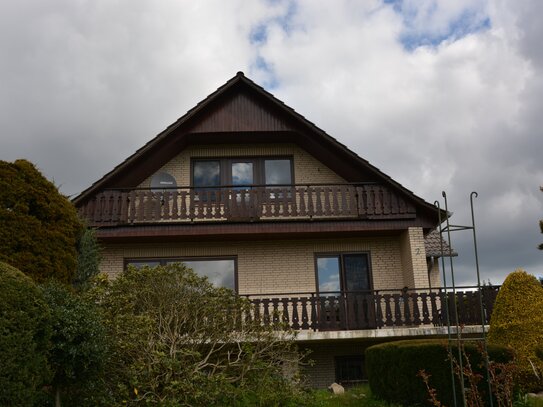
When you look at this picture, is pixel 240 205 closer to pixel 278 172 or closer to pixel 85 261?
pixel 278 172

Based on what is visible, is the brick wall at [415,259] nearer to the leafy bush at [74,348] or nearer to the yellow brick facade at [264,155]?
the yellow brick facade at [264,155]

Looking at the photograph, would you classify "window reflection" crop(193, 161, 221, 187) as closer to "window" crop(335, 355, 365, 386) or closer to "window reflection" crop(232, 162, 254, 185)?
"window reflection" crop(232, 162, 254, 185)

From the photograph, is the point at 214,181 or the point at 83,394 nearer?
the point at 83,394

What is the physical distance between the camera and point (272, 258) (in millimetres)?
18500

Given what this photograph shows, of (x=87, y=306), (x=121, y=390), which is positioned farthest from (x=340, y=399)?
(x=87, y=306)

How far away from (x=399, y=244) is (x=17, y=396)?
1348cm

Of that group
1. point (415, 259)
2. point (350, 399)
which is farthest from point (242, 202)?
point (350, 399)

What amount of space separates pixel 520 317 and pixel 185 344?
7.14 meters

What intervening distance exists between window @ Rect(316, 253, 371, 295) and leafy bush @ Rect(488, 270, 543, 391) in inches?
214

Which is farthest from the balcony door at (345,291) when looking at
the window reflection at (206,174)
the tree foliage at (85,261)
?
the tree foliage at (85,261)

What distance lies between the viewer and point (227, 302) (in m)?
11.1

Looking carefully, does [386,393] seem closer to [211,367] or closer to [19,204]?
[211,367]

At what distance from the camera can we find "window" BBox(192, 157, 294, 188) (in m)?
19.4

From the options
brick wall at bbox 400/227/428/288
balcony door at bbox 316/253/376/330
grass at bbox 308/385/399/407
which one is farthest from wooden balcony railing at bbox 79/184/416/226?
grass at bbox 308/385/399/407
